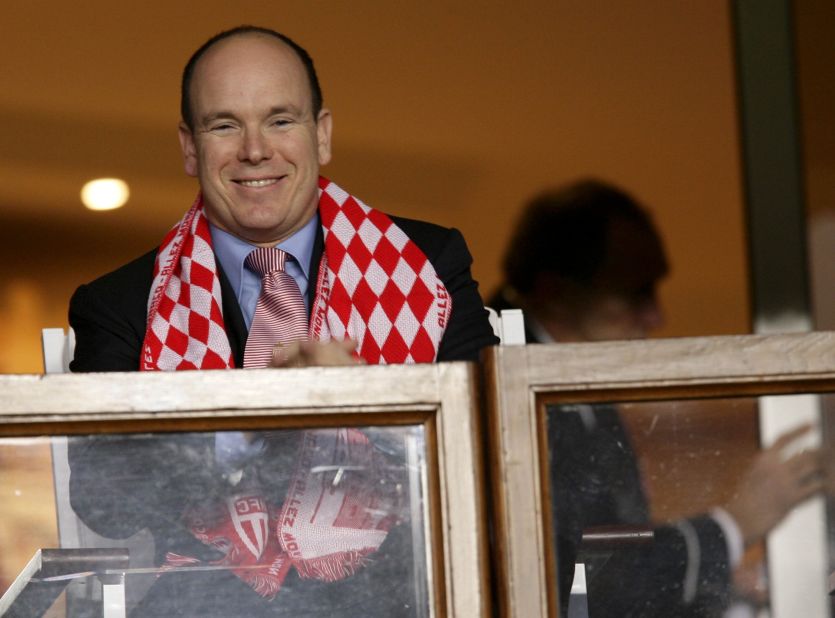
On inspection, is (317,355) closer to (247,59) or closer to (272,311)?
(272,311)

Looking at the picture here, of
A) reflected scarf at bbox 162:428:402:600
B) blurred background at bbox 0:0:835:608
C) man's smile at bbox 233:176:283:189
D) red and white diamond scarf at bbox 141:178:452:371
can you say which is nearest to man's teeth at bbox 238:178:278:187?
man's smile at bbox 233:176:283:189

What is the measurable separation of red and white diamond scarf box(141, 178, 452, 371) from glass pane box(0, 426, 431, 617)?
0.64 meters

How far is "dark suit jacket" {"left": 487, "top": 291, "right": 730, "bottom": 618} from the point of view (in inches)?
32.0

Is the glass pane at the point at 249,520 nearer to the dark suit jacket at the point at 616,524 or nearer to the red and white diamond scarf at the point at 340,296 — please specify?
the dark suit jacket at the point at 616,524

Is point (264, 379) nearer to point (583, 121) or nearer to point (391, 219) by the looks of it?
point (391, 219)

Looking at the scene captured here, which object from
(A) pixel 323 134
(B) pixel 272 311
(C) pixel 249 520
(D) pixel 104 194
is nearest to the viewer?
(C) pixel 249 520

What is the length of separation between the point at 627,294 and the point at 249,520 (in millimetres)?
2799

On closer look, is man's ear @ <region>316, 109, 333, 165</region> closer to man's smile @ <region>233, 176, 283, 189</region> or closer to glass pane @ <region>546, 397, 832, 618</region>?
man's smile @ <region>233, 176, 283, 189</region>

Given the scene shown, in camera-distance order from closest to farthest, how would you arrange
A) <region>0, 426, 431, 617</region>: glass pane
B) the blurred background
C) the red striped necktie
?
<region>0, 426, 431, 617</region>: glass pane → the red striped necktie → the blurred background

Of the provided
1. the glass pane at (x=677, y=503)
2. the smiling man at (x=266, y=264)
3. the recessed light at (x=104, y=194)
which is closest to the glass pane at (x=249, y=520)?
the glass pane at (x=677, y=503)

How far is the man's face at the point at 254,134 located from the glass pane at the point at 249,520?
2.59 feet

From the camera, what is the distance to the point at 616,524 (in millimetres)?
823

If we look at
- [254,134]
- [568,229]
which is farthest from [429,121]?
[254,134]

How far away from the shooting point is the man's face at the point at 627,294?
11.3 feet
